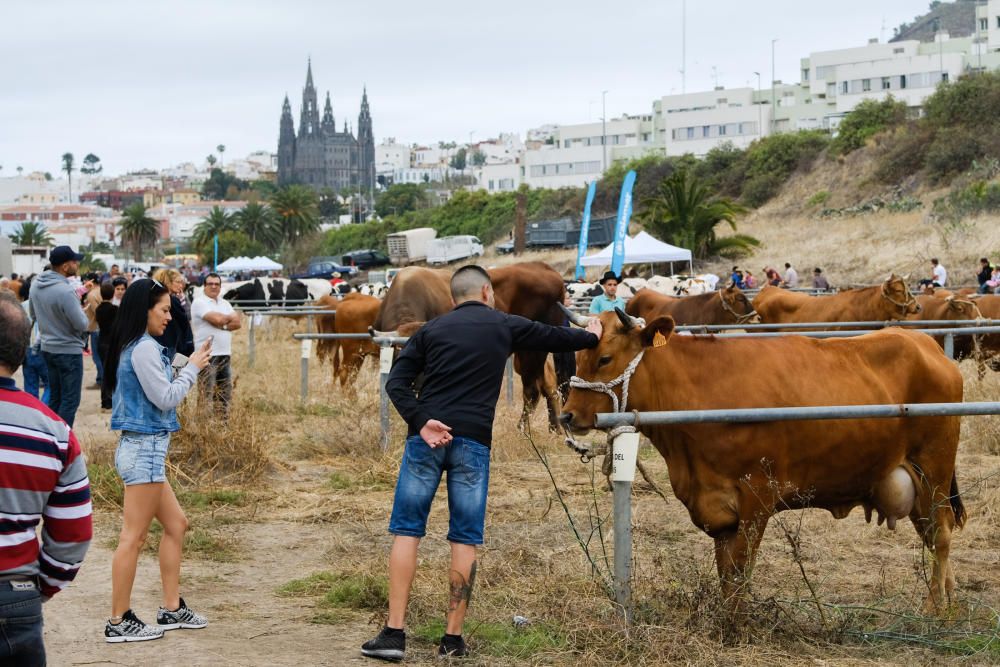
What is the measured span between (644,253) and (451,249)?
47.0 m

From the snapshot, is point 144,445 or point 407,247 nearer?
point 144,445

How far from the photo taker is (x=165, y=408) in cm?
653

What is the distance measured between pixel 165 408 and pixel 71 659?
1357 millimetres

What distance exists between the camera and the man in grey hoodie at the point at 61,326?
1143 cm

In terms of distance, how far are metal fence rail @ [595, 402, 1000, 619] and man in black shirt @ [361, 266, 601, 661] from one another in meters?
0.71

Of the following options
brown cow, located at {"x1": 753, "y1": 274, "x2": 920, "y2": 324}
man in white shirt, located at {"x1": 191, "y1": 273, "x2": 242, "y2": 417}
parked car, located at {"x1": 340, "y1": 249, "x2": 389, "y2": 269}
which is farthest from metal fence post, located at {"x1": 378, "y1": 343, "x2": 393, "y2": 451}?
parked car, located at {"x1": 340, "y1": 249, "x2": 389, "y2": 269}

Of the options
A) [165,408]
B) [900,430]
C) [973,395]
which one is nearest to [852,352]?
[900,430]

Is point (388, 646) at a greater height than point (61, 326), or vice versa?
point (61, 326)

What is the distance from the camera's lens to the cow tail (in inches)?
275

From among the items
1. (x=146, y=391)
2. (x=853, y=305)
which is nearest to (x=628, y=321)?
(x=146, y=391)

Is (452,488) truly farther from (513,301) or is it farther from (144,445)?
(513,301)

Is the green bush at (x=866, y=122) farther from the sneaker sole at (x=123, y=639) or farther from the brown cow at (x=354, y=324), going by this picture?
the sneaker sole at (x=123, y=639)

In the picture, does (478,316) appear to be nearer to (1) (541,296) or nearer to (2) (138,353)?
(2) (138,353)

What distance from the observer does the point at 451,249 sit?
82.8m
